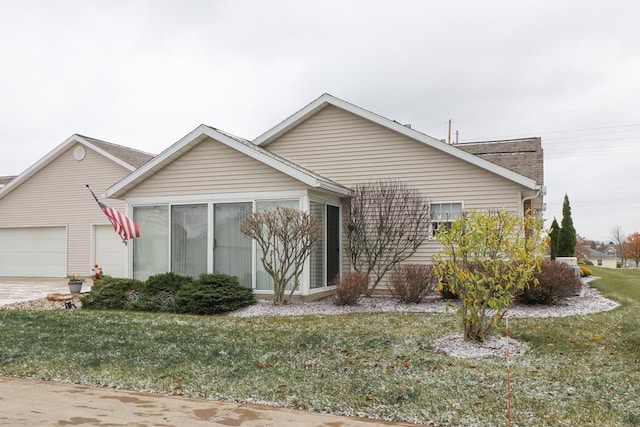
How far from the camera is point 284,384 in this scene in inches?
235

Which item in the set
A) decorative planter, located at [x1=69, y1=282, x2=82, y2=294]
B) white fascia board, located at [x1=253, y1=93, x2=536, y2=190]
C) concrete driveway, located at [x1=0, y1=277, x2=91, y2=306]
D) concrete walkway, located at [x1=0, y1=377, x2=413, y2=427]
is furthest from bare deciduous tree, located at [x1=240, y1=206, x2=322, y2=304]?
concrete driveway, located at [x1=0, y1=277, x2=91, y2=306]

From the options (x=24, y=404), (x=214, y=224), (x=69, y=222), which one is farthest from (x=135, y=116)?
(x=24, y=404)

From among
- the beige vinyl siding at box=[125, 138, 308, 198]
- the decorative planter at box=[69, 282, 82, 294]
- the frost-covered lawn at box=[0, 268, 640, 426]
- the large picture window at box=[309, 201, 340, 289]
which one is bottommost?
the frost-covered lawn at box=[0, 268, 640, 426]

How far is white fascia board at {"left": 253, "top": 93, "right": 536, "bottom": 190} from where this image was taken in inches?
527

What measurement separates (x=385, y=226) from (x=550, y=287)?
4.23 m

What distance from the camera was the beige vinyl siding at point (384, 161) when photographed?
1395 cm

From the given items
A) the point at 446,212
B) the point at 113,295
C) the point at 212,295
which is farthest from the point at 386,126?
the point at 113,295

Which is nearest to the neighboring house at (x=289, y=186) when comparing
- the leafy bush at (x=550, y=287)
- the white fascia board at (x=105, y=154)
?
the leafy bush at (x=550, y=287)

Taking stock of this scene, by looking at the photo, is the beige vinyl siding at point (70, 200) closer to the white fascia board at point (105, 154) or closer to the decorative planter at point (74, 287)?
the white fascia board at point (105, 154)

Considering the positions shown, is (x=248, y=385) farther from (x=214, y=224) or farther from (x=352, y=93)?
(x=352, y=93)

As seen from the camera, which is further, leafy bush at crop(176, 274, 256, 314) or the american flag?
the american flag

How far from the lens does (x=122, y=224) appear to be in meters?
13.0

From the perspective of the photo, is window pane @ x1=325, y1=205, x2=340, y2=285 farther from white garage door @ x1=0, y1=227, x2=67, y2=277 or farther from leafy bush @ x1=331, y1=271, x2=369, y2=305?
white garage door @ x1=0, y1=227, x2=67, y2=277

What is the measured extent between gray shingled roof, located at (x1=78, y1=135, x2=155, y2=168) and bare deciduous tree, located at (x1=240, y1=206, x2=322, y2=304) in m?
11.8
